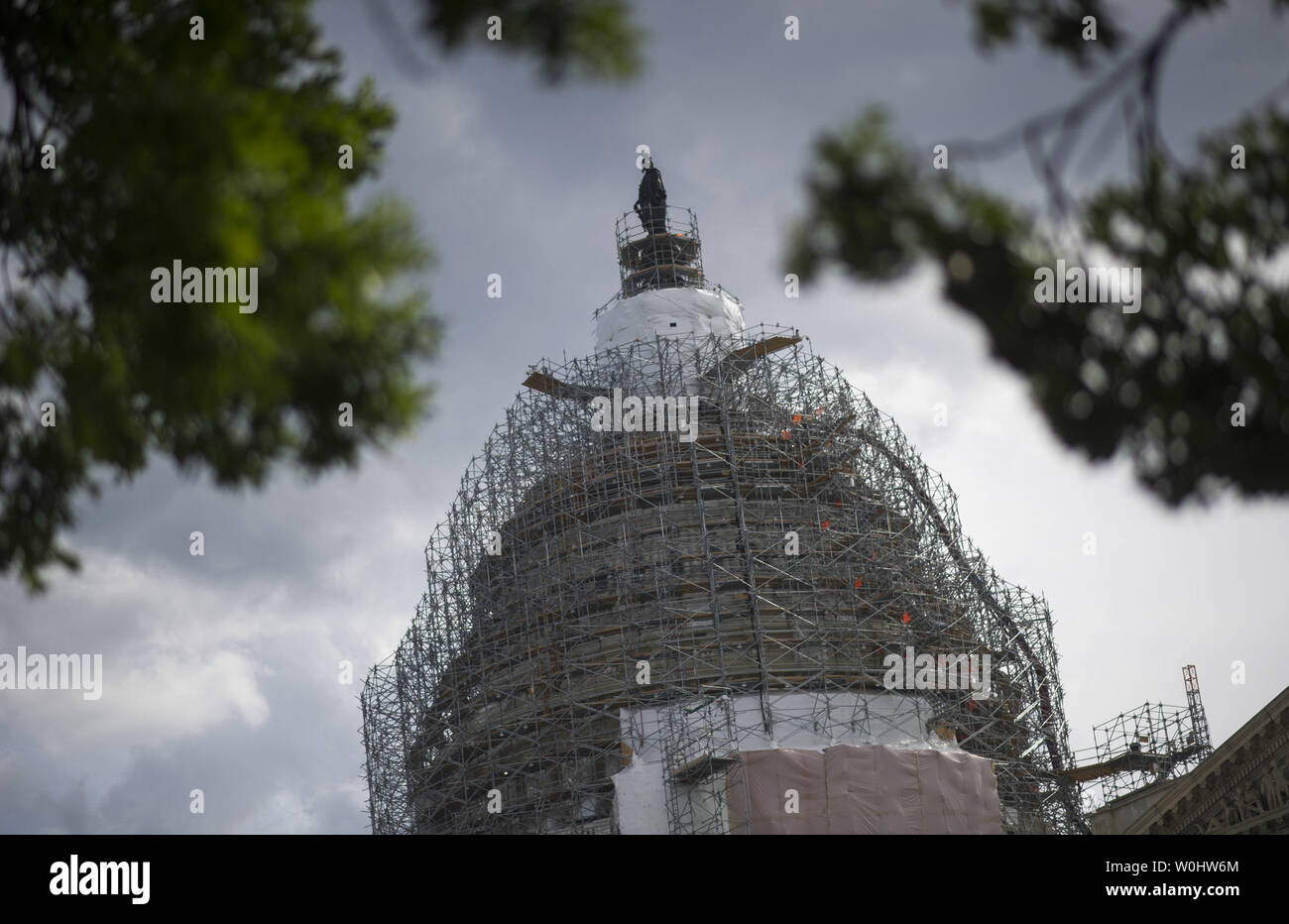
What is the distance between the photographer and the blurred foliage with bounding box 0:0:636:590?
5.40 metres

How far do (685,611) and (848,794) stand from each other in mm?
5816

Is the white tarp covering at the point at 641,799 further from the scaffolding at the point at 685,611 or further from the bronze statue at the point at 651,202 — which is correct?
the bronze statue at the point at 651,202

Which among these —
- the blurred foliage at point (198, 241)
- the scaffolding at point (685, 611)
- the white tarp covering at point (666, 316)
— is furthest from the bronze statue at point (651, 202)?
the blurred foliage at point (198, 241)

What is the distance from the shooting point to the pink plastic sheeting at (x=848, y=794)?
83.9ft

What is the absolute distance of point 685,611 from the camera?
29703 mm

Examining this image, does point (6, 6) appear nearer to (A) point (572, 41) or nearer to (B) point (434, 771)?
(A) point (572, 41)

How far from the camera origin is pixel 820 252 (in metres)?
7.35

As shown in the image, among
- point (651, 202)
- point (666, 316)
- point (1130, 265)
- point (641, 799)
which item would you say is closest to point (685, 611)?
point (641, 799)

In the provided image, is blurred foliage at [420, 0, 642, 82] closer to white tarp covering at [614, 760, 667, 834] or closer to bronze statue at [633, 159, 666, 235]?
white tarp covering at [614, 760, 667, 834]

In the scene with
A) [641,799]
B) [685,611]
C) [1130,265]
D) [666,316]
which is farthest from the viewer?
[666,316]

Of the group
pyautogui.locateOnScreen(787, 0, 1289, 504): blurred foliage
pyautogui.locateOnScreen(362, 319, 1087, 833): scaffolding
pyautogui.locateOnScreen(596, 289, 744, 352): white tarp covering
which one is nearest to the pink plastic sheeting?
pyautogui.locateOnScreen(362, 319, 1087, 833): scaffolding

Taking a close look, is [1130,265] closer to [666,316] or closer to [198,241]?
[198,241]
